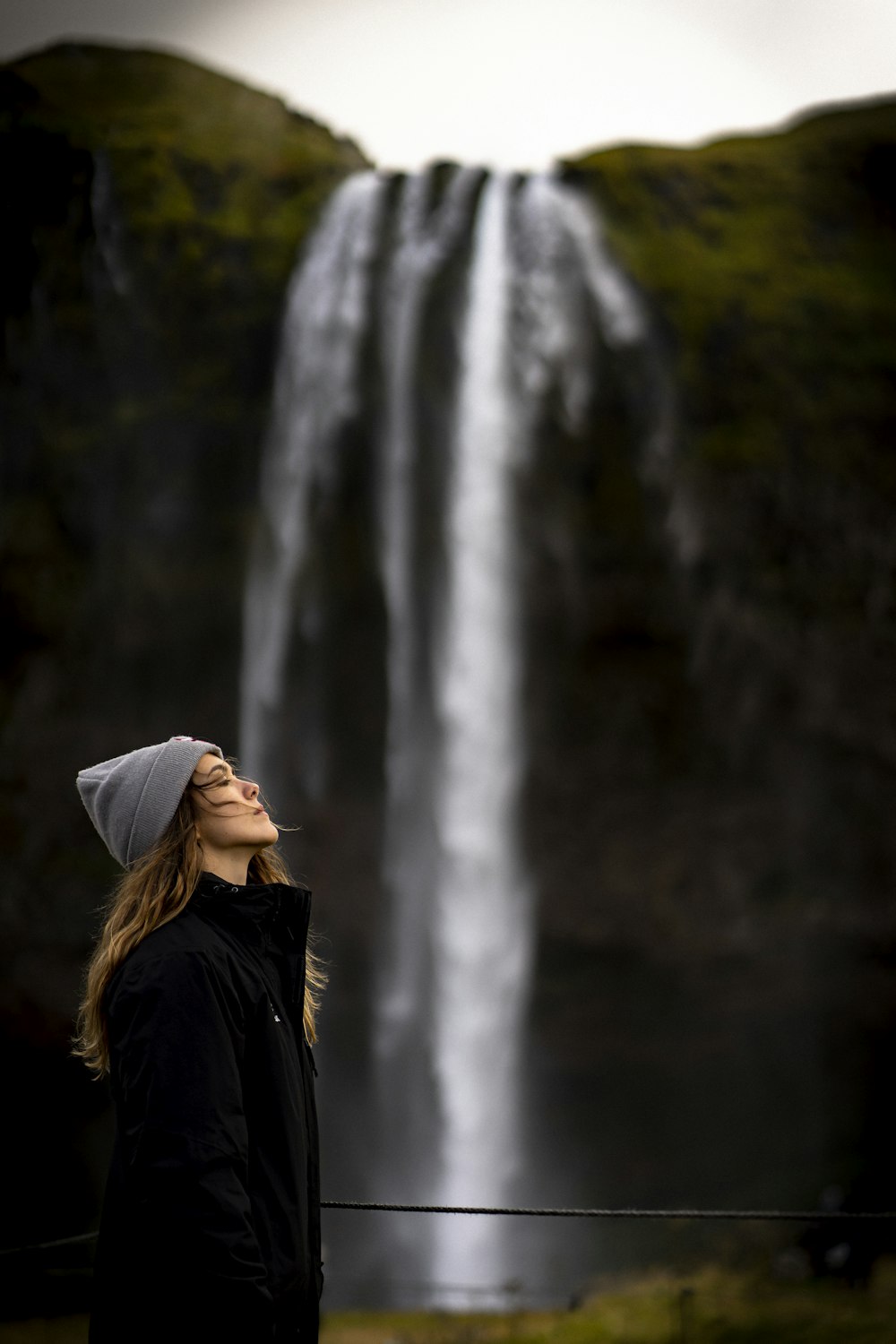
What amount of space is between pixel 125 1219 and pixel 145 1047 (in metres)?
0.27

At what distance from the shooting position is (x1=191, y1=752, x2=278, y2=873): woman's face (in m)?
2.23

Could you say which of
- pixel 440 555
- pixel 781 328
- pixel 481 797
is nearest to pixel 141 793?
pixel 481 797

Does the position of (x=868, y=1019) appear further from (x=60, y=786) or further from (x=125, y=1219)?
(x=125, y=1219)

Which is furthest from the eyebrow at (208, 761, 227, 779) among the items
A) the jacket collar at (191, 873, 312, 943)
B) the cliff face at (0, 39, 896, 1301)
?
the cliff face at (0, 39, 896, 1301)

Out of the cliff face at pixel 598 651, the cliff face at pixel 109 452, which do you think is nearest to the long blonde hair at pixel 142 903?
the cliff face at pixel 598 651

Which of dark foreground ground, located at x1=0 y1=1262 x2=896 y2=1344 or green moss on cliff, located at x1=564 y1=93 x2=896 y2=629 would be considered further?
green moss on cliff, located at x1=564 y1=93 x2=896 y2=629

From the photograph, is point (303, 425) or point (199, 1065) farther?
point (303, 425)

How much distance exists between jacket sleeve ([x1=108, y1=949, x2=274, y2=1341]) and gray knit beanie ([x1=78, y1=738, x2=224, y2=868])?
317mm

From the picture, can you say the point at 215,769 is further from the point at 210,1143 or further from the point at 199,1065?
the point at 210,1143

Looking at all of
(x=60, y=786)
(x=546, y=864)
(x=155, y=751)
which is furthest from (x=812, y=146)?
(x=155, y=751)

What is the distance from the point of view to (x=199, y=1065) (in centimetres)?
182

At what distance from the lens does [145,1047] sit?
183 cm

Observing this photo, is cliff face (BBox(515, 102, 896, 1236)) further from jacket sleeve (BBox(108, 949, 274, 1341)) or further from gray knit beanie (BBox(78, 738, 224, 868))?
jacket sleeve (BBox(108, 949, 274, 1341))

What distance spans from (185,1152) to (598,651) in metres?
12.5
